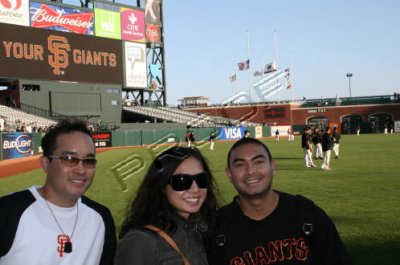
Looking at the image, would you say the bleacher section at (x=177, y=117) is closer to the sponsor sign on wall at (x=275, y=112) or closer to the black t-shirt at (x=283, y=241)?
the sponsor sign on wall at (x=275, y=112)

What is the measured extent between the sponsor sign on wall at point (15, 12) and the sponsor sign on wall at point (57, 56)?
1.71 metres

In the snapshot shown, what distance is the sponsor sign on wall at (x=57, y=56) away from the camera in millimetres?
43938

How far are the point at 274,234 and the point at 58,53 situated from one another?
156ft

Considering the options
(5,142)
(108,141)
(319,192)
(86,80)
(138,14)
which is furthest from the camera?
(138,14)

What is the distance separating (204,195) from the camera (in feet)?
10.2

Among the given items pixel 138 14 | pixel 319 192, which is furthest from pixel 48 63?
pixel 319 192

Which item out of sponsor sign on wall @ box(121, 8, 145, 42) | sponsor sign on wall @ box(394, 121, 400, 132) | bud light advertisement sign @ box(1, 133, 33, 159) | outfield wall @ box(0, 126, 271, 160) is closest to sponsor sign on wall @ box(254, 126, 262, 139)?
outfield wall @ box(0, 126, 271, 160)

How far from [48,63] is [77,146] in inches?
1839

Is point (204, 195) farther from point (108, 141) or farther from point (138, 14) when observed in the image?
point (138, 14)

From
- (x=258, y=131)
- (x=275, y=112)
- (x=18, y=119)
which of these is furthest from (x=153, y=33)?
(x=18, y=119)

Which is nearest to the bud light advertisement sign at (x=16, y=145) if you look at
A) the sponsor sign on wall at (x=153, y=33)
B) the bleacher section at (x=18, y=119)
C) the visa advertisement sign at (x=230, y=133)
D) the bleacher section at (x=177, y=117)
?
the bleacher section at (x=18, y=119)

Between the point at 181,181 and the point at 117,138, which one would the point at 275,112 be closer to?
the point at 117,138

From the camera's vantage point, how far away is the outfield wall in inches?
1157

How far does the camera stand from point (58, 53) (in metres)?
47.3
